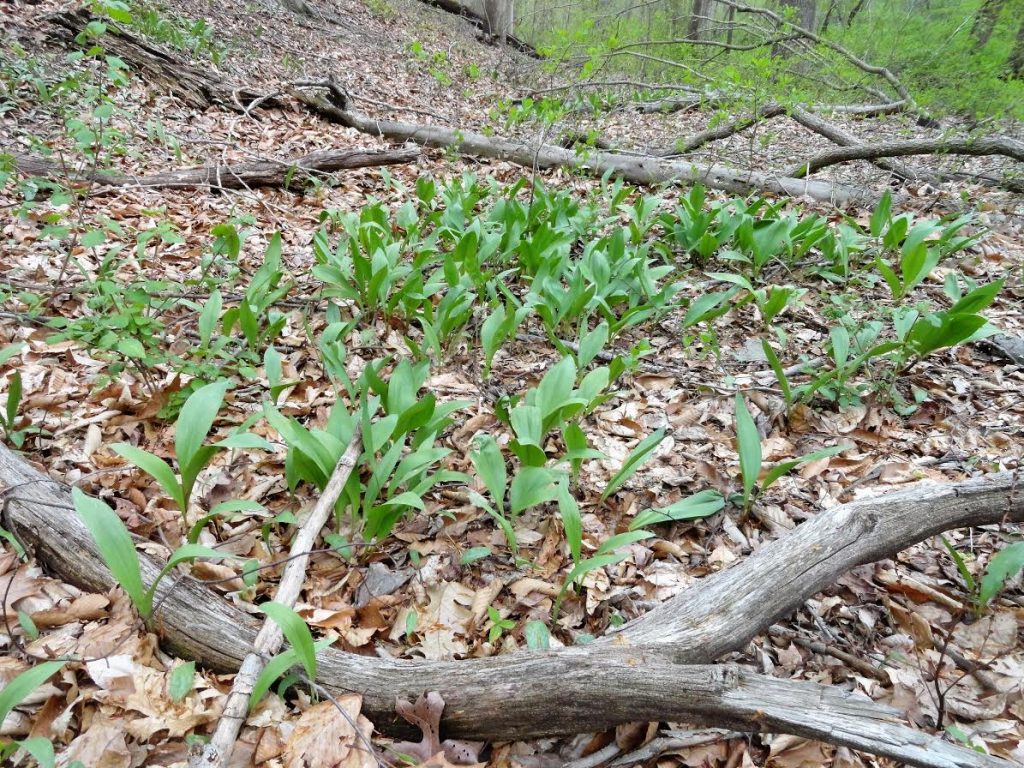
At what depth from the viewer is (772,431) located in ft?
8.05

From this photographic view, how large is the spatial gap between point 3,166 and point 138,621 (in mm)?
2827

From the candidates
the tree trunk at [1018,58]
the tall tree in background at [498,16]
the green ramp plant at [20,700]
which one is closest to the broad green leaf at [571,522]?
the green ramp plant at [20,700]

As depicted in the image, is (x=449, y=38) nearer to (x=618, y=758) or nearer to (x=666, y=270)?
(x=666, y=270)

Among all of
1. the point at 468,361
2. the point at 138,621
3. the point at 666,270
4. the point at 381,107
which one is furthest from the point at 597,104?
the point at 138,621

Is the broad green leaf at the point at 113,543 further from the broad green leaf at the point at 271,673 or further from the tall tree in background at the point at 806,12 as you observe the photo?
the tall tree in background at the point at 806,12

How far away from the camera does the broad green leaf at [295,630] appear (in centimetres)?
120

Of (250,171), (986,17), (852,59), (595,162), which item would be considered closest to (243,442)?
(250,171)

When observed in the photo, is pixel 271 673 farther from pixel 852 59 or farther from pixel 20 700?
pixel 852 59

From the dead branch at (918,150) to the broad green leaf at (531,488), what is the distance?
432 centimetres


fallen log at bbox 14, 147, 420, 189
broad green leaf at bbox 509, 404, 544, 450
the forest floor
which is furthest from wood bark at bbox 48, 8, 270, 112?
broad green leaf at bbox 509, 404, 544, 450

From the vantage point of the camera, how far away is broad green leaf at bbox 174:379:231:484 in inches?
65.5

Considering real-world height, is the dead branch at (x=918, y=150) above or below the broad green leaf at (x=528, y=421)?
above

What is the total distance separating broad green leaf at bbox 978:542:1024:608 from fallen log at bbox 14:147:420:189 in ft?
15.8

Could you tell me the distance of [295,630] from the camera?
1212mm
